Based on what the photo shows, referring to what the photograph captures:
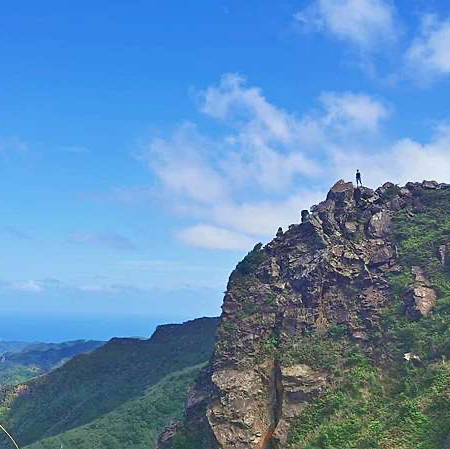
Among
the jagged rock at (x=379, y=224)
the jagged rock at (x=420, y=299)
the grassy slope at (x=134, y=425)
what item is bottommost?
the grassy slope at (x=134, y=425)

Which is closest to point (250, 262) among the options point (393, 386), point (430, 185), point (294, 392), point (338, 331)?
point (338, 331)

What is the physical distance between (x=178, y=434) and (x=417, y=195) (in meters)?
29.5

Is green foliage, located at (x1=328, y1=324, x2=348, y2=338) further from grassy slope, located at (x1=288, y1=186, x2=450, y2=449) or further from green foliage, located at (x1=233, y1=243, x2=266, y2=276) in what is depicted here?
green foliage, located at (x1=233, y1=243, x2=266, y2=276)

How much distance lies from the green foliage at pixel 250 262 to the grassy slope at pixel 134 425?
83.7ft

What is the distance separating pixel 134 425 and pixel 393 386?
39199 mm

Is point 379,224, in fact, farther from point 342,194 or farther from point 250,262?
point 250,262

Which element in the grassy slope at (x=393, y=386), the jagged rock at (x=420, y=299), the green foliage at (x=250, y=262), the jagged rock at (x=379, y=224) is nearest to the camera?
the grassy slope at (x=393, y=386)

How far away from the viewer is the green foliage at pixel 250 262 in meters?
44.1

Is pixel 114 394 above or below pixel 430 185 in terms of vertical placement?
below

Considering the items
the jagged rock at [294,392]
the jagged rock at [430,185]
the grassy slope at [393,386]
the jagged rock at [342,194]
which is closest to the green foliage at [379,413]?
the grassy slope at [393,386]

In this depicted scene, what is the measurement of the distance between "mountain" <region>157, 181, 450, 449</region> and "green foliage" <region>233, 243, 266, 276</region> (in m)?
0.13

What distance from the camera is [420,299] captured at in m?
35.9

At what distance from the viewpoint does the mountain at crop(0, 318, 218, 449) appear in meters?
61.9

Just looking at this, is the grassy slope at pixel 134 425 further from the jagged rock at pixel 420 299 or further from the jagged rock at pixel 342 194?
the jagged rock at pixel 420 299
